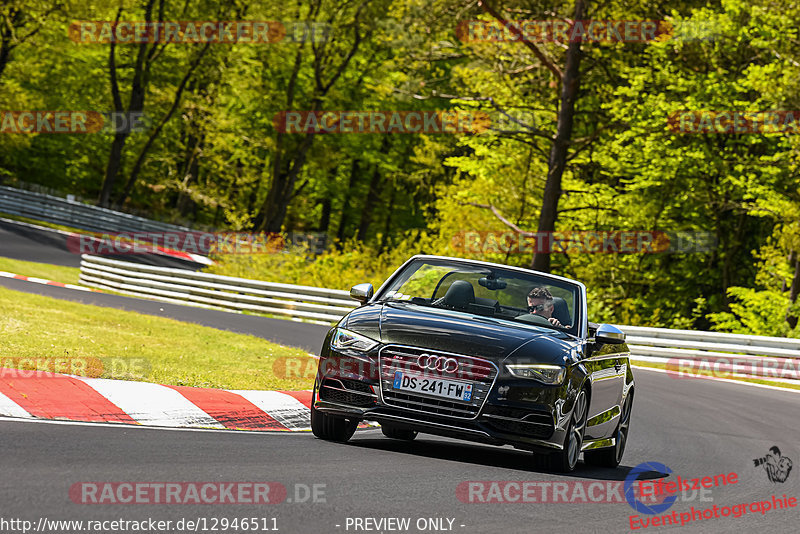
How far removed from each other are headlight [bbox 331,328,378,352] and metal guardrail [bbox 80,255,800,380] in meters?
15.2

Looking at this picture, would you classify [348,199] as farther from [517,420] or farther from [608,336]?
[517,420]

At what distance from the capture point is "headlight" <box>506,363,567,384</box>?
7883mm

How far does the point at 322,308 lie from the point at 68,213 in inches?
845

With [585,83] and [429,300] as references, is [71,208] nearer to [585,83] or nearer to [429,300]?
[585,83]

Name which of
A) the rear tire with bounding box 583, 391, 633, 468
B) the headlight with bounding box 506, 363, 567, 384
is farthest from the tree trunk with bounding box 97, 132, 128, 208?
the headlight with bounding box 506, 363, 567, 384

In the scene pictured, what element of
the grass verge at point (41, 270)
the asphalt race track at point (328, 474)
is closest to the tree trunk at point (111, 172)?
the grass verge at point (41, 270)

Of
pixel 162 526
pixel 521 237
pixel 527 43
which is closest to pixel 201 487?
pixel 162 526

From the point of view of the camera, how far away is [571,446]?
8.35m

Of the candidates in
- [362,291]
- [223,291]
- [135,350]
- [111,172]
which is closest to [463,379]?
[362,291]

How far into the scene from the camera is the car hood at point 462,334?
7.91 meters

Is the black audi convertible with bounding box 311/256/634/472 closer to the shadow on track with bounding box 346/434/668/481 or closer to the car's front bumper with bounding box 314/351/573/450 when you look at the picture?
the car's front bumper with bounding box 314/351/573/450

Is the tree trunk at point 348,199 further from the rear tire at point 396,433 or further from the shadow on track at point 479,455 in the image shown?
the shadow on track at point 479,455

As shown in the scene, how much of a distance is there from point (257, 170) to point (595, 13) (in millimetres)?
37504

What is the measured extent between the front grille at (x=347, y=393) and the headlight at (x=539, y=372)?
1009 millimetres
